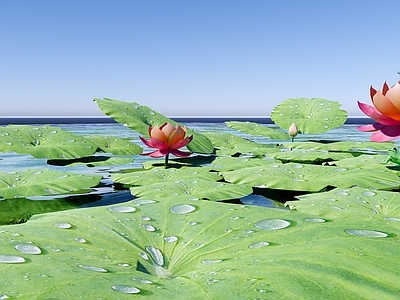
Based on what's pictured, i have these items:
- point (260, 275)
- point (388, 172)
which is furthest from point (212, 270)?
point (388, 172)

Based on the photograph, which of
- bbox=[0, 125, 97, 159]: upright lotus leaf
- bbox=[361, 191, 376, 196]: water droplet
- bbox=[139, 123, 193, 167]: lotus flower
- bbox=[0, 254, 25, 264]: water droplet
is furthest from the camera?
bbox=[0, 125, 97, 159]: upright lotus leaf

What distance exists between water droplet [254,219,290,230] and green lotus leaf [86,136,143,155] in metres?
3.03

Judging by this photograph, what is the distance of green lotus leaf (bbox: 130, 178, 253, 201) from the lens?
69.3 inches

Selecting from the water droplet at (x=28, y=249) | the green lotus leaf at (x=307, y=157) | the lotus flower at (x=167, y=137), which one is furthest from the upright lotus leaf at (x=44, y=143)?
the water droplet at (x=28, y=249)

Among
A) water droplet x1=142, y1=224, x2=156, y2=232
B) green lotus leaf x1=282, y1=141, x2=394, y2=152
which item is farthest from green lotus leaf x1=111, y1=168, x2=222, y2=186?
green lotus leaf x1=282, y1=141, x2=394, y2=152

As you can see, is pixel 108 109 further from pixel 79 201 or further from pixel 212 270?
pixel 212 270

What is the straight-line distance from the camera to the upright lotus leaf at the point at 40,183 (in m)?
1.82

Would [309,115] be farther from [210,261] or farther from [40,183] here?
[210,261]

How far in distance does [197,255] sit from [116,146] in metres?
3.61

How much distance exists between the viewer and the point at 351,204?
1520 millimetres

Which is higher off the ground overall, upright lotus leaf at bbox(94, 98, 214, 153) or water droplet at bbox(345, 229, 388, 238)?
upright lotus leaf at bbox(94, 98, 214, 153)

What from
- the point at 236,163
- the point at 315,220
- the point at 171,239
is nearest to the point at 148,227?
the point at 171,239

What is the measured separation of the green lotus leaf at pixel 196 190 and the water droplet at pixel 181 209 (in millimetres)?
564

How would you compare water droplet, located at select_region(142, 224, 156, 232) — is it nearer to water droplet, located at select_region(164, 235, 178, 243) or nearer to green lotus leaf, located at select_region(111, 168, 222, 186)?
water droplet, located at select_region(164, 235, 178, 243)
